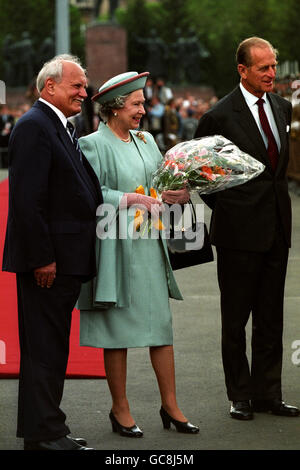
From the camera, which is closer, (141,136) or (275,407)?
(141,136)

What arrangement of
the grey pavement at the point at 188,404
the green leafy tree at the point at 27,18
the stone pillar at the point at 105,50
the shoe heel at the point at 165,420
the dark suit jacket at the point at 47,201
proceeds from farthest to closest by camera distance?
1. the green leafy tree at the point at 27,18
2. the stone pillar at the point at 105,50
3. the shoe heel at the point at 165,420
4. the grey pavement at the point at 188,404
5. the dark suit jacket at the point at 47,201

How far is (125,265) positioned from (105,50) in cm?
4457

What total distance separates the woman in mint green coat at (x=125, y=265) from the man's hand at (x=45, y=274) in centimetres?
43

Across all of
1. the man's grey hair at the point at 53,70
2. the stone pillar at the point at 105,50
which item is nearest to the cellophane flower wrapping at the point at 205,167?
the man's grey hair at the point at 53,70

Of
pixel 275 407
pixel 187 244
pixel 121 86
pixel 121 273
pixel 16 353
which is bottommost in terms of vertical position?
pixel 16 353

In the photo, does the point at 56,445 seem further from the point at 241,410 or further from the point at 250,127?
the point at 250,127

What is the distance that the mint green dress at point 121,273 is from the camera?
5.17 meters

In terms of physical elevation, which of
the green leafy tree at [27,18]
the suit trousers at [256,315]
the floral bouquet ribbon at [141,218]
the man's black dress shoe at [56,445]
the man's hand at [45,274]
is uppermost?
the green leafy tree at [27,18]

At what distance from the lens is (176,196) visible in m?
5.21

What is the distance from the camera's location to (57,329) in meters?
4.87

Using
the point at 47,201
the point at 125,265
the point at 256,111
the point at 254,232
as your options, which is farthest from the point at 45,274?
the point at 256,111

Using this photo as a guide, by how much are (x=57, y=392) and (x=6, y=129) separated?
27.3m

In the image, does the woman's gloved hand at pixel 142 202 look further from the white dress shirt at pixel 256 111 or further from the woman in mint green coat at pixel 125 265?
the white dress shirt at pixel 256 111

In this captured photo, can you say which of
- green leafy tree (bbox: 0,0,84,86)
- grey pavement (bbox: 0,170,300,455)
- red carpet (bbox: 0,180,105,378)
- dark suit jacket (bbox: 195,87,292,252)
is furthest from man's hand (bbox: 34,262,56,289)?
green leafy tree (bbox: 0,0,84,86)
